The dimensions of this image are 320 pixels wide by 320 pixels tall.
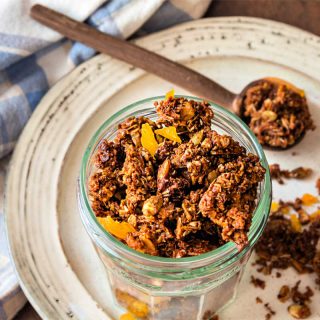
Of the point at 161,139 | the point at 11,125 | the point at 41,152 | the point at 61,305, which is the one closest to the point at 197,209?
the point at 161,139

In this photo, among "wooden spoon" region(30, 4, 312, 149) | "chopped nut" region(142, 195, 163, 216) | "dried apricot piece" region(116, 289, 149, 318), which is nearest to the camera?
"chopped nut" region(142, 195, 163, 216)

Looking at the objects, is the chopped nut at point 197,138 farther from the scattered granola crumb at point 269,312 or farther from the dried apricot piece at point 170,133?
the scattered granola crumb at point 269,312

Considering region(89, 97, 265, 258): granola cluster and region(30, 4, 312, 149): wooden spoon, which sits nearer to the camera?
region(89, 97, 265, 258): granola cluster

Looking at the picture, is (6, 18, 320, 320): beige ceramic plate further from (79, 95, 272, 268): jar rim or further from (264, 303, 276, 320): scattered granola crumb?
(79, 95, 272, 268): jar rim

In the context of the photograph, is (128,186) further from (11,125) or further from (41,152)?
(11,125)

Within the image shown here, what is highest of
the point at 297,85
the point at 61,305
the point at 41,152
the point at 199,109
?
the point at 199,109

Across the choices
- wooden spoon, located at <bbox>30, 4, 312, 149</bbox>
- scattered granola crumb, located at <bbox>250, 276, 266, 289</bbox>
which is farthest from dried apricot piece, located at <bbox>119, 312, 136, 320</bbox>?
wooden spoon, located at <bbox>30, 4, 312, 149</bbox>
